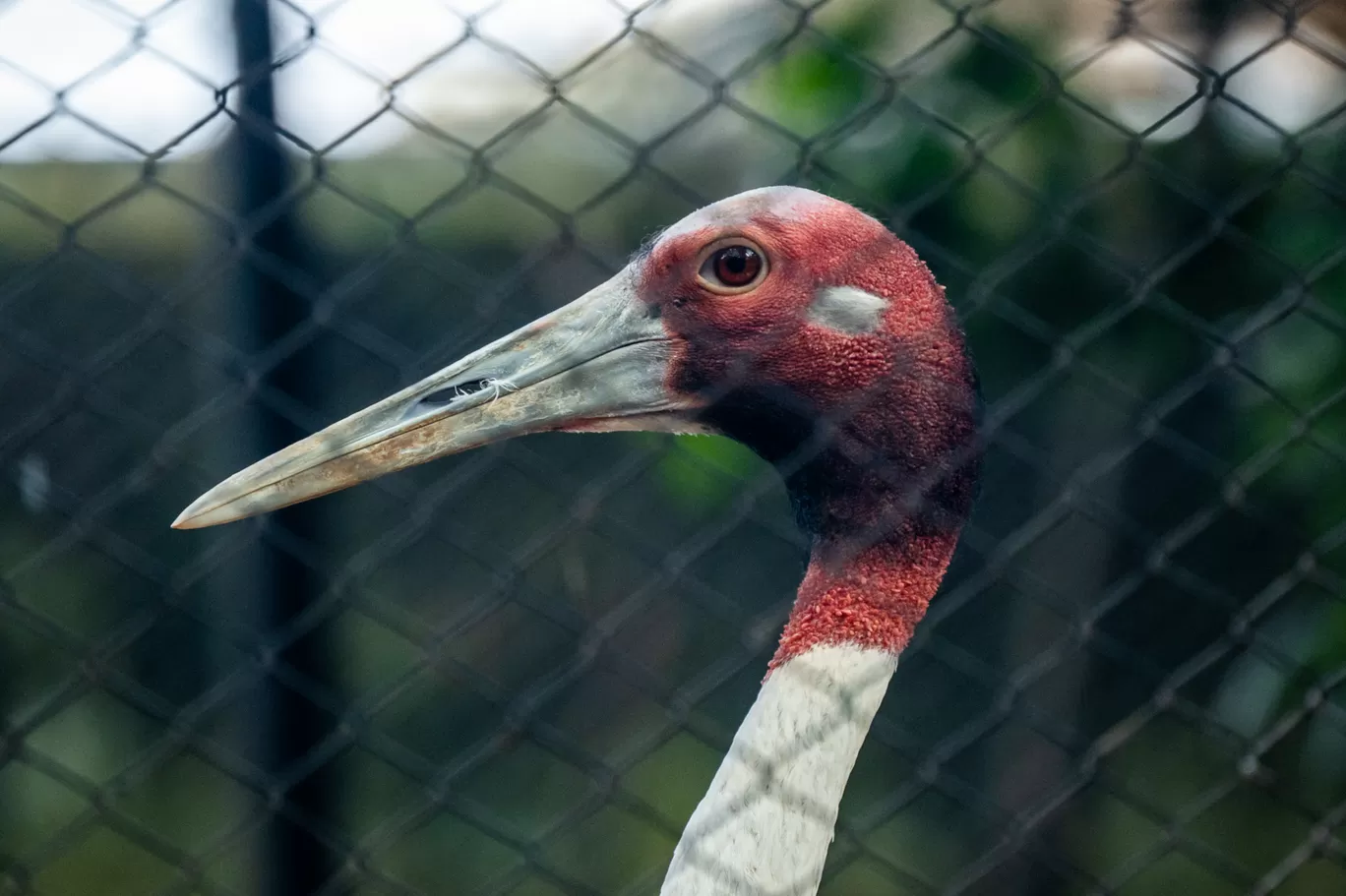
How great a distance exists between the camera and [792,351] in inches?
52.9

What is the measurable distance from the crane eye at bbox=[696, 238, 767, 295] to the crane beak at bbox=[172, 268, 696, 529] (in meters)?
0.07

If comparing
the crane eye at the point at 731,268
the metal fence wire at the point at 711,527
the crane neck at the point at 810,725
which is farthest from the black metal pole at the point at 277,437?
the crane neck at the point at 810,725

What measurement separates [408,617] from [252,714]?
0.54 metres

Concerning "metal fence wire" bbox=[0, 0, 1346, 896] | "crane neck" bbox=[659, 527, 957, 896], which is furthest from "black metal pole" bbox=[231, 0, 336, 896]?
"crane neck" bbox=[659, 527, 957, 896]

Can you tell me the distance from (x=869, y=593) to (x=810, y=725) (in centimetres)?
16

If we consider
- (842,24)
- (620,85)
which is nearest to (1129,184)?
(842,24)

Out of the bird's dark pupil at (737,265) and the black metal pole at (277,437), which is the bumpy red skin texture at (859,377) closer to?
the bird's dark pupil at (737,265)

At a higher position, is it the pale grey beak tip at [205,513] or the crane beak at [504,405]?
the crane beak at [504,405]

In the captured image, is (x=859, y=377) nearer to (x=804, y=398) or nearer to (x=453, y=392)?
(x=804, y=398)

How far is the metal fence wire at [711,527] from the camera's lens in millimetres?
1776

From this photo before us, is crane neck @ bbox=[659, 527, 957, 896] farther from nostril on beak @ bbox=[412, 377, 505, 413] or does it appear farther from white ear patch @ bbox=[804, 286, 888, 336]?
nostril on beak @ bbox=[412, 377, 505, 413]

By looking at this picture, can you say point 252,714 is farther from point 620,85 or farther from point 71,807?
point 620,85

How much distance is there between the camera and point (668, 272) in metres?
1.32

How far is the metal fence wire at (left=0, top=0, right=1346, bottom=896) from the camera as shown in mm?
1776
